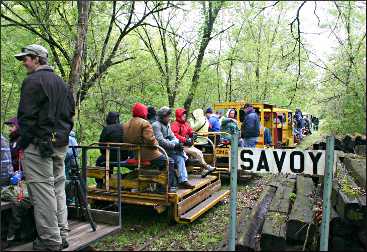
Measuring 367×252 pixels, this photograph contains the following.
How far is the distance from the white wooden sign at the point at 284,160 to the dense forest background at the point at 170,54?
40 cm

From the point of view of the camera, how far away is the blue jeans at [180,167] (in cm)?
733

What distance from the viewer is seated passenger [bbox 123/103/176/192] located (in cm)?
655

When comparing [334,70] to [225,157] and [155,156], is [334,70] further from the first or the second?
[225,157]

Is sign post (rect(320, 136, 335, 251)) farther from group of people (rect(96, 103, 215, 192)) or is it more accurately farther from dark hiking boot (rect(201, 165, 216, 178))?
dark hiking boot (rect(201, 165, 216, 178))

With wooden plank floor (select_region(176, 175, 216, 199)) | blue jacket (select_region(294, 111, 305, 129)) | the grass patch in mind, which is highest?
blue jacket (select_region(294, 111, 305, 129))

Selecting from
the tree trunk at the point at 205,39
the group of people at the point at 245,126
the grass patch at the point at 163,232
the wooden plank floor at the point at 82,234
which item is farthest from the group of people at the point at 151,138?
the tree trunk at the point at 205,39

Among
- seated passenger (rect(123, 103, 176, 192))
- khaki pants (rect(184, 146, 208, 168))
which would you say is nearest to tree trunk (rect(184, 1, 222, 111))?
khaki pants (rect(184, 146, 208, 168))

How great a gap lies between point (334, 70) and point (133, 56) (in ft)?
40.9

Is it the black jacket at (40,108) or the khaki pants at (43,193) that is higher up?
the black jacket at (40,108)

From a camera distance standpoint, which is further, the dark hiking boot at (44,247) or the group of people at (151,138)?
the group of people at (151,138)

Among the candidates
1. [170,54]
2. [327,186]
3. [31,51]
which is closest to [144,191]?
[31,51]

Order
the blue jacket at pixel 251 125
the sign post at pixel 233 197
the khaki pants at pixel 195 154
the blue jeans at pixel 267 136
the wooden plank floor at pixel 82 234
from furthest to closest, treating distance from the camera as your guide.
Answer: the blue jeans at pixel 267 136
the blue jacket at pixel 251 125
the khaki pants at pixel 195 154
the wooden plank floor at pixel 82 234
the sign post at pixel 233 197

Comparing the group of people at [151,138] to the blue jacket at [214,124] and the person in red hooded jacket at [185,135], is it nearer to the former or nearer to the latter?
the person in red hooded jacket at [185,135]

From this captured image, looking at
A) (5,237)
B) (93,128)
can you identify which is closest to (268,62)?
(93,128)
